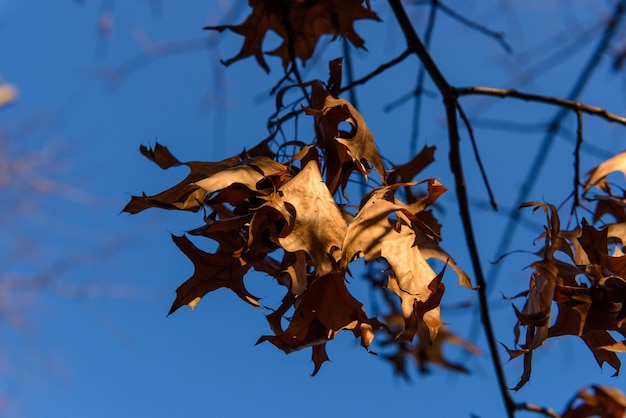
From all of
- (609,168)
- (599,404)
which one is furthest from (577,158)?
(599,404)

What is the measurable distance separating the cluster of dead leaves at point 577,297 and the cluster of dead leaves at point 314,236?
0.10 meters

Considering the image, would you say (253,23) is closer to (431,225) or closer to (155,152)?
(155,152)

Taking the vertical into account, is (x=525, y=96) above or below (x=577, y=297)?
above

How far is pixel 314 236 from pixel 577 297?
34 centimetres

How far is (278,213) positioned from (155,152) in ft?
0.75

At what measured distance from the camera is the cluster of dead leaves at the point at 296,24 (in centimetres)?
122

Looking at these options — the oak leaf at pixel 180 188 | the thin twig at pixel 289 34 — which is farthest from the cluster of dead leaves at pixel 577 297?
the thin twig at pixel 289 34

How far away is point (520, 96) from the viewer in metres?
1.23

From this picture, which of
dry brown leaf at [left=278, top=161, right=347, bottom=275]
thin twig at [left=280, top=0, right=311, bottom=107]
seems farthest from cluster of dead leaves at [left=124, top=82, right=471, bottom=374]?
thin twig at [left=280, top=0, right=311, bottom=107]

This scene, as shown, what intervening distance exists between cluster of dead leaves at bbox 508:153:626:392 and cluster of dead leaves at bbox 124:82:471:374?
0.10 metres

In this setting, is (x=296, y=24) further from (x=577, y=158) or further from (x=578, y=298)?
(x=578, y=298)

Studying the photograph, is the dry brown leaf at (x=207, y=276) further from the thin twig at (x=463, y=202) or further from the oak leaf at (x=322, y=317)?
the thin twig at (x=463, y=202)

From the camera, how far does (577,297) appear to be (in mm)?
778

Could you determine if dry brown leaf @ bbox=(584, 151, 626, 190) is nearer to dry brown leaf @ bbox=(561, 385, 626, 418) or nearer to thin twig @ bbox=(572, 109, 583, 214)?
thin twig @ bbox=(572, 109, 583, 214)
